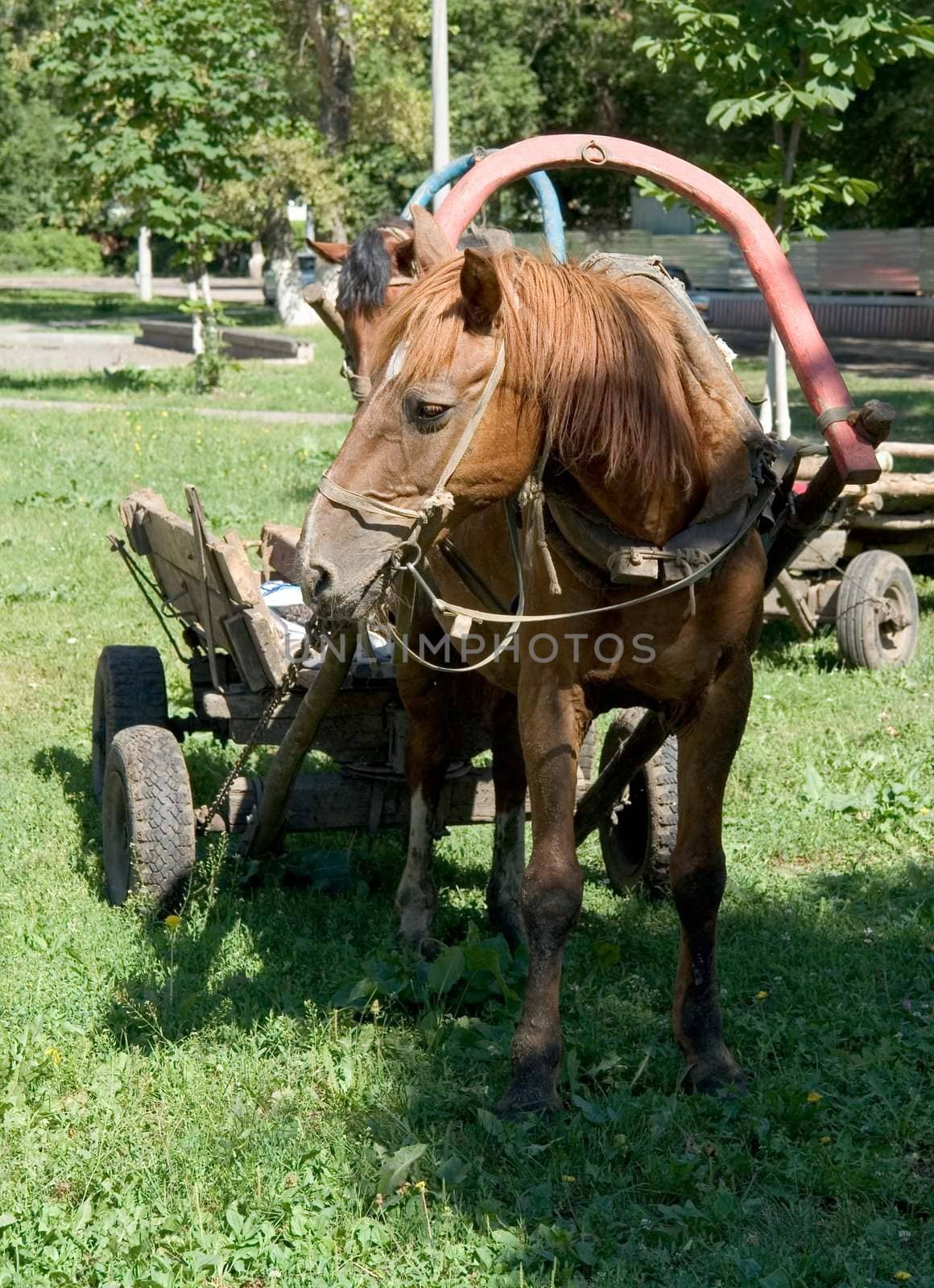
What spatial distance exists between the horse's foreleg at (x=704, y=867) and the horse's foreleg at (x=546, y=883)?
34 cm

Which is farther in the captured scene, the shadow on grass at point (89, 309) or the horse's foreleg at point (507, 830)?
the shadow on grass at point (89, 309)

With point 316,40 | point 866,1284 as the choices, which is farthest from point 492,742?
point 316,40

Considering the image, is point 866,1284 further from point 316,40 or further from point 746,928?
point 316,40

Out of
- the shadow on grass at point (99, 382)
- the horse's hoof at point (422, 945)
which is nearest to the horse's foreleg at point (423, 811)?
the horse's hoof at point (422, 945)

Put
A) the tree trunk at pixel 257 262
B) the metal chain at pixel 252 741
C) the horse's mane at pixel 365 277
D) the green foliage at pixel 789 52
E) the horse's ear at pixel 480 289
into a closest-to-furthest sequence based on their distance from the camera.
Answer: the horse's ear at pixel 480 289 < the horse's mane at pixel 365 277 < the metal chain at pixel 252 741 < the green foliage at pixel 789 52 < the tree trunk at pixel 257 262

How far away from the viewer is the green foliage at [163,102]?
19.1 metres

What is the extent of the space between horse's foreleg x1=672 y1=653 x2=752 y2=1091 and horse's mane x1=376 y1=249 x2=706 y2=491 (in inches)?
26.3

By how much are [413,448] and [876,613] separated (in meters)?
5.40

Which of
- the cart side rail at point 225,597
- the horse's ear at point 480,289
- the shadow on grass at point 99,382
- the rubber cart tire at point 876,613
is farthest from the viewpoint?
the shadow on grass at point 99,382

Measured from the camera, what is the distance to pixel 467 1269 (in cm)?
335

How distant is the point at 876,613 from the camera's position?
8289 mm

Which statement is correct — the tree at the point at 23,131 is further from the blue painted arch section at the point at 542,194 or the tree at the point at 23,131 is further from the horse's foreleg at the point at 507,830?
the horse's foreleg at the point at 507,830

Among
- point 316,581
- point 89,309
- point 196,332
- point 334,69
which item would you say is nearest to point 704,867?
point 316,581

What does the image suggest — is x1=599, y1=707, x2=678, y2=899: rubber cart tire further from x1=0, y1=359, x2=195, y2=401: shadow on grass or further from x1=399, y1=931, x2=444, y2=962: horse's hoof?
x1=0, y1=359, x2=195, y2=401: shadow on grass
